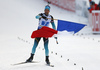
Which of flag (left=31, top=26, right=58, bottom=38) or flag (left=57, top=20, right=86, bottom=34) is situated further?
flag (left=57, top=20, right=86, bottom=34)

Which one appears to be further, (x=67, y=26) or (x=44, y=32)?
(x=67, y=26)

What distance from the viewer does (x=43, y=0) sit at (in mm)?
19422

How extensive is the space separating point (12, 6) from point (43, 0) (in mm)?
4917

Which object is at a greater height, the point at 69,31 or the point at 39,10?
the point at 39,10

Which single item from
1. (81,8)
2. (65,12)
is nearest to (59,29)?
(65,12)

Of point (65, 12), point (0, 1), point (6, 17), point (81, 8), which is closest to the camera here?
point (6, 17)

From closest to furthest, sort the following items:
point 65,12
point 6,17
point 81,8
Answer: point 6,17, point 65,12, point 81,8

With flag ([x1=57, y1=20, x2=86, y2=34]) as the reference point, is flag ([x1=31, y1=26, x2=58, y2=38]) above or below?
below

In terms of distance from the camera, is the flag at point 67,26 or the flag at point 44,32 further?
the flag at point 67,26

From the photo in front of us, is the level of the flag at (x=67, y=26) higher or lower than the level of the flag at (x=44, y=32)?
higher

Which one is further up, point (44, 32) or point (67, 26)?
point (67, 26)

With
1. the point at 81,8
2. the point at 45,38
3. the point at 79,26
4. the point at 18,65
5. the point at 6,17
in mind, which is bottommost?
the point at 18,65

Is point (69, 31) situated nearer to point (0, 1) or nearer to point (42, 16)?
point (42, 16)

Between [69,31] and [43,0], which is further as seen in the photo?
[43,0]
